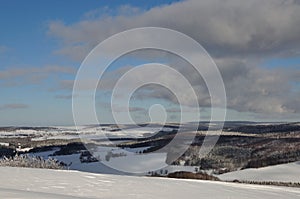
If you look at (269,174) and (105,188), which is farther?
(269,174)

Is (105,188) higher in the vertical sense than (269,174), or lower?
higher

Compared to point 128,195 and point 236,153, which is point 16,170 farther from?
point 236,153

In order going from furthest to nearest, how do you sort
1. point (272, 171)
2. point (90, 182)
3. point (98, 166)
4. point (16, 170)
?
point (98, 166)
point (272, 171)
point (16, 170)
point (90, 182)

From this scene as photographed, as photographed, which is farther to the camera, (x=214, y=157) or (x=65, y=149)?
(x=65, y=149)

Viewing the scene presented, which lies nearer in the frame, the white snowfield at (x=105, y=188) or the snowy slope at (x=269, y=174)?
the white snowfield at (x=105, y=188)

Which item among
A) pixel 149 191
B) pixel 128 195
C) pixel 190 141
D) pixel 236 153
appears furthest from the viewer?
pixel 190 141

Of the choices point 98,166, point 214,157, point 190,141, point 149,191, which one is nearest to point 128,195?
point 149,191

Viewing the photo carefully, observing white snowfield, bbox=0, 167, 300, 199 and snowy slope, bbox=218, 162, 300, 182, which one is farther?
snowy slope, bbox=218, 162, 300, 182

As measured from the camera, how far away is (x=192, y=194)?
11.2 metres

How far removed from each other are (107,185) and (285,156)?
74572 mm

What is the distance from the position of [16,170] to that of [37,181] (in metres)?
2.51

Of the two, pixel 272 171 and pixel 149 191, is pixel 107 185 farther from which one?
pixel 272 171

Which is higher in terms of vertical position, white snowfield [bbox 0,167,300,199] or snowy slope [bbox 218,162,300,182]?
white snowfield [bbox 0,167,300,199]

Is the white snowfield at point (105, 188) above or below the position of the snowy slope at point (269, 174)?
above
